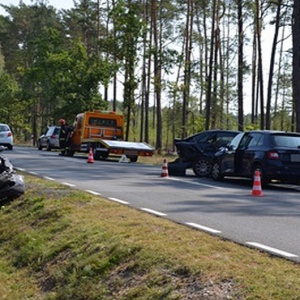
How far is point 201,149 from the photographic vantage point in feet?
68.5

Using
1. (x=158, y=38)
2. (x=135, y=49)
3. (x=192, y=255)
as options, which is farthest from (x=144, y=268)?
(x=158, y=38)

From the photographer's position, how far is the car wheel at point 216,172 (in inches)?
741

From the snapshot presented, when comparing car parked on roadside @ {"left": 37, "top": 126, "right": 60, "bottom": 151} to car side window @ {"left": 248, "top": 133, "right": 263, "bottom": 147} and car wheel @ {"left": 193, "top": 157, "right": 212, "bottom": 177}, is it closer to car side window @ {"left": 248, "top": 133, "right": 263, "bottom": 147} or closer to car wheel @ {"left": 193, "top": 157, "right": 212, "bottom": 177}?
car wheel @ {"left": 193, "top": 157, "right": 212, "bottom": 177}

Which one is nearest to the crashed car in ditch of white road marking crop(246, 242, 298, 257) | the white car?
white road marking crop(246, 242, 298, 257)

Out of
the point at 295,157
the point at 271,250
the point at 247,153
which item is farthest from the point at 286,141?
the point at 271,250

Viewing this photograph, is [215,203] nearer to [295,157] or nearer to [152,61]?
[295,157]

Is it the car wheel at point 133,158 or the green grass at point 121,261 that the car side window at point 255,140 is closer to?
the green grass at point 121,261

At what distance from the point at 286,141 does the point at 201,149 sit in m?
4.54

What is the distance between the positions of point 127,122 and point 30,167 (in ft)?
66.9

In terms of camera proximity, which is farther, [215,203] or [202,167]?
[202,167]

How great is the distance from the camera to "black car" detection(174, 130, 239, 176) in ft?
67.3

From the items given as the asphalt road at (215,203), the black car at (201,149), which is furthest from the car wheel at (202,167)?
the asphalt road at (215,203)

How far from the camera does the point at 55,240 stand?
946cm

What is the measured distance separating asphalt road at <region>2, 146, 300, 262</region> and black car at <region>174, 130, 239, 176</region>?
3.61 ft
